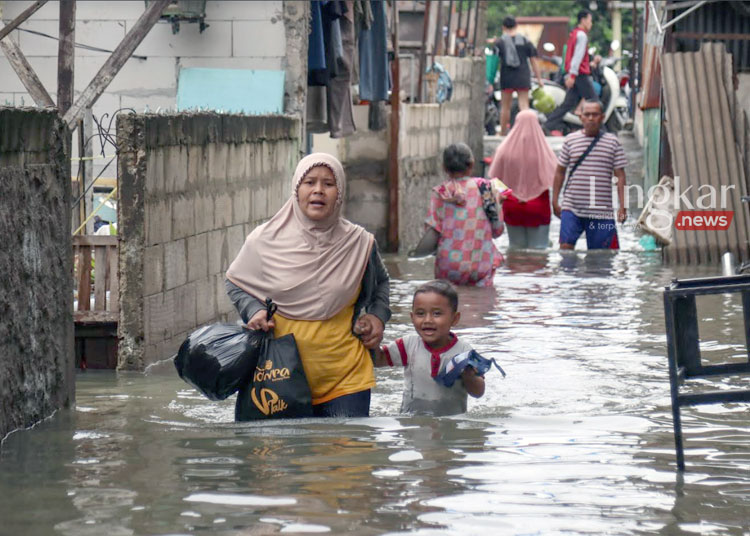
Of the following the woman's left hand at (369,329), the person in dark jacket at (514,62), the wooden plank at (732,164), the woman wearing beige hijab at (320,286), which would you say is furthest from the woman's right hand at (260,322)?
the person in dark jacket at (514,62)

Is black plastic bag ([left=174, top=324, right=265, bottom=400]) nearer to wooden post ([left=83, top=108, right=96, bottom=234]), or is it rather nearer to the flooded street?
the flooded street

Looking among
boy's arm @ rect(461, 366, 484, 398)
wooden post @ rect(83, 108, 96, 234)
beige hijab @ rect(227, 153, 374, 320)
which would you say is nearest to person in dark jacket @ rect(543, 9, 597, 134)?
wooden post @ rect(83, 108, 96, 234)

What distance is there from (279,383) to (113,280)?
8.22ft

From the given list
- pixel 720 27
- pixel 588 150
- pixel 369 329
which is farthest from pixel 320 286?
pixel 720 27

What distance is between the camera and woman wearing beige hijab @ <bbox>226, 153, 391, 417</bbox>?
233 inches

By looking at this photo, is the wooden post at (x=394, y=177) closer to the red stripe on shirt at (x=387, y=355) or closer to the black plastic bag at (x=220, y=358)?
the red stripe on shirt at (x=387, y=355)

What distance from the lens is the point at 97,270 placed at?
26.4 feet

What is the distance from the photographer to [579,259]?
560 inches

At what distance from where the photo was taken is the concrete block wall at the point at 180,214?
25.4ft

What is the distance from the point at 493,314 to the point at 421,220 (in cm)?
659

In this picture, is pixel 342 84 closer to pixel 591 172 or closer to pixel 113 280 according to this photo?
pixel 591 172

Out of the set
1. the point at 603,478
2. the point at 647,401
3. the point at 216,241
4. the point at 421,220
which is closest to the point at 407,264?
the point at 421,220

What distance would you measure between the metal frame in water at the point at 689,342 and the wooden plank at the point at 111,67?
4797mm

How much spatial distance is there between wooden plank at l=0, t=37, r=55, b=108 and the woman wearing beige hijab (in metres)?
3.86
